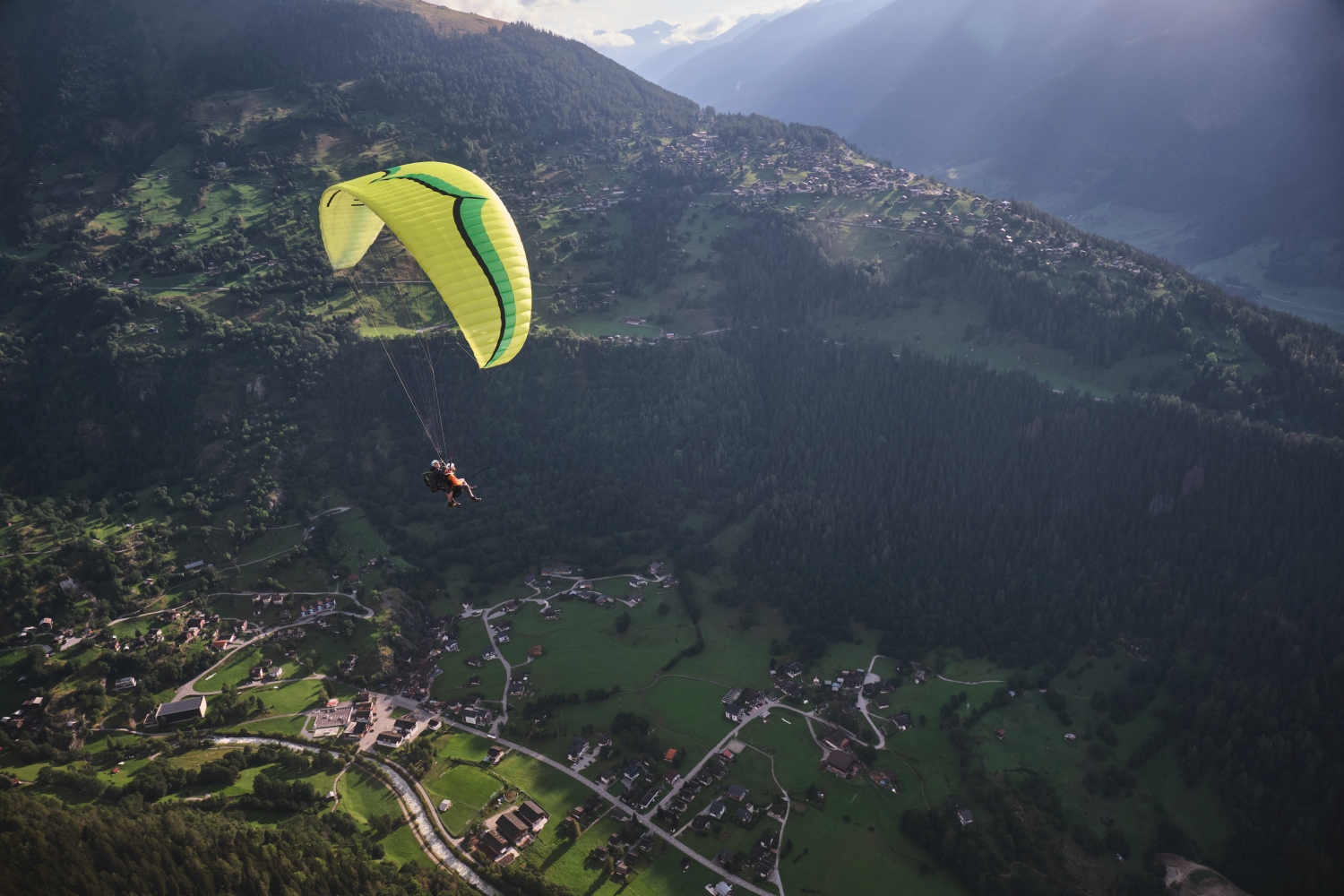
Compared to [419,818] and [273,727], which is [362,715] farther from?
[419,818]

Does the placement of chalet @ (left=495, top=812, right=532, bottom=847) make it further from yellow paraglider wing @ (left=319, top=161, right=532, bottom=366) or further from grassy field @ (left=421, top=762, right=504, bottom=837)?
yellow paraglider wing @ (left=319, top=161, right=532, bottom=366)

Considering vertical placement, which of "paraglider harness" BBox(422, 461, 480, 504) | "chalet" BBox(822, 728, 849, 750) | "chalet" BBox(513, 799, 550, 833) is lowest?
"chalet" BBox(822, 728, 849, 750)

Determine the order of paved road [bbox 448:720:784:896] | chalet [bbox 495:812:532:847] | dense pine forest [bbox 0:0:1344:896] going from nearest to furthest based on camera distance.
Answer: paved road [bbox 448:720:784:896]
chalet [bbox 495:812:532:847]
dense pine forest [bbox 0:0:1344:896]

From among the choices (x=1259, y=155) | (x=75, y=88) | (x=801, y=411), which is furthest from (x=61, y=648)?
(x=1259, y=155)

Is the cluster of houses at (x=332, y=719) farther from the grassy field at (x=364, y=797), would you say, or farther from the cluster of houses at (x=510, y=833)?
the cluster of houses at (x=510, y=833)

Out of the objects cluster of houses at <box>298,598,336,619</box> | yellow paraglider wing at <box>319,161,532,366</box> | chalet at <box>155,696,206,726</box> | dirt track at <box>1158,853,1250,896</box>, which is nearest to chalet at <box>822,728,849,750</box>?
dirt track at <box>1158,853,1250,896</box>
